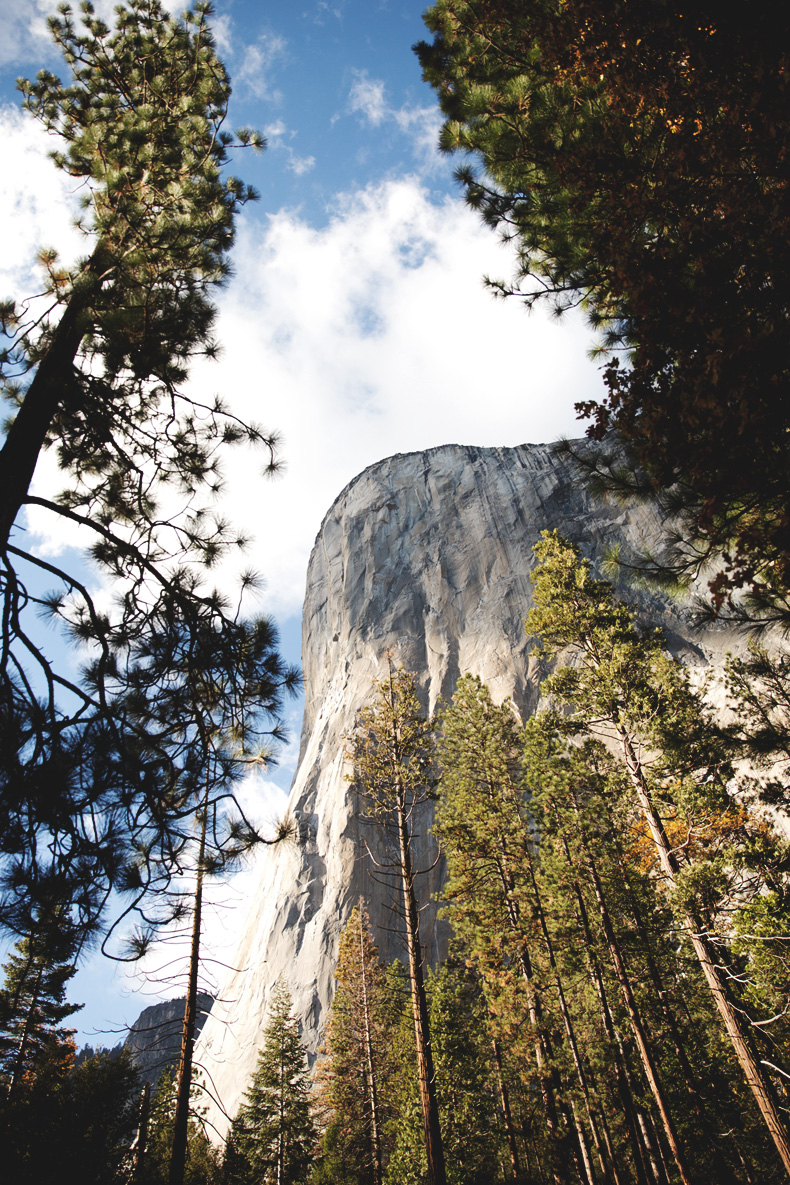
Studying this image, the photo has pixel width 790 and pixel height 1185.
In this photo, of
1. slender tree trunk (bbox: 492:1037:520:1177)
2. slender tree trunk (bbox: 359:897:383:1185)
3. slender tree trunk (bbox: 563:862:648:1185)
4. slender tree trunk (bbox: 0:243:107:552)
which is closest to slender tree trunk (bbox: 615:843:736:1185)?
slender tree trunk (bbox: 563:862:648:1185)

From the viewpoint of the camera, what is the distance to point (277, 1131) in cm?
1856

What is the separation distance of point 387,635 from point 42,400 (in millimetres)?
47481

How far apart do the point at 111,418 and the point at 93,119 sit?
3440mm

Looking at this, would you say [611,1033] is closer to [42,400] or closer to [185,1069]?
[185,1069]

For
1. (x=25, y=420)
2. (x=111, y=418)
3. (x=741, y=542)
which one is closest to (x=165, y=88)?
(x=111, y=418)

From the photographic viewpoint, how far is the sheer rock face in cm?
3647

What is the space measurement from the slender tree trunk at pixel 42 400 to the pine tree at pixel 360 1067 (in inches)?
758

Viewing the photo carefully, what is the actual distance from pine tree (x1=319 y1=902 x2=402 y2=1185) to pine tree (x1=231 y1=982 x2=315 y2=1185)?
97cm

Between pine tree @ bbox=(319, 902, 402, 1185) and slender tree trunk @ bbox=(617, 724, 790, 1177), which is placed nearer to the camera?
slender tree trunk @ bbox=(617, 724, 790, 1177)

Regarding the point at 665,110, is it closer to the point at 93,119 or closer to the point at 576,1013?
the point at 93,119

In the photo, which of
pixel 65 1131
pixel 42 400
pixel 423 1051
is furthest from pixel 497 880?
pixel 42 400

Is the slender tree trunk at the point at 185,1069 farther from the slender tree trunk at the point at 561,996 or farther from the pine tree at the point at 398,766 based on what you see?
the slender tree trunk at the point at 561,996

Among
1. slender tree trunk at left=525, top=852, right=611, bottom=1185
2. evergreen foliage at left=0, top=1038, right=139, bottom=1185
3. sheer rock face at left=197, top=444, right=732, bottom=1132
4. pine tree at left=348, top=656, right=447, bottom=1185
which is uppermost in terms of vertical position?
sheer rock face at left=197, top=444, right=732, bottom=1132

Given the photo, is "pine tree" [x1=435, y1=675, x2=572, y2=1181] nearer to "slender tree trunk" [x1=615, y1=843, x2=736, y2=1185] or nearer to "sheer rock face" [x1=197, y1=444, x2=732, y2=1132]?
"slender tree trunk" [x1=615, y1=843, x2=736, y2=1185]
